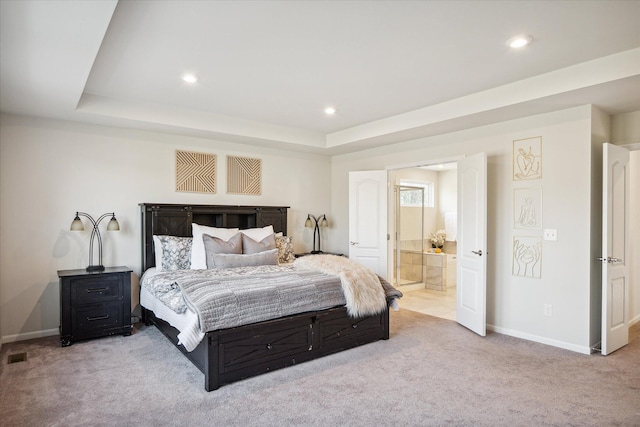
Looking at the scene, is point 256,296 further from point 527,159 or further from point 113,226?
point 527,159

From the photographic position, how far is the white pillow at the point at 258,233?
191 inches

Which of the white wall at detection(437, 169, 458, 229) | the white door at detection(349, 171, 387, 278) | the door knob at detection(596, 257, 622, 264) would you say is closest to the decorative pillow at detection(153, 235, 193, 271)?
the white door at detection(349, 171, 387, 278)

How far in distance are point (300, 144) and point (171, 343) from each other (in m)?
3.17

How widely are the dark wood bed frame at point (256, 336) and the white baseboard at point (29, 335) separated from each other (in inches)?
36.2

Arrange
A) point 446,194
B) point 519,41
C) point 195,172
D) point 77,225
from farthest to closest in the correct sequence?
point 446,194
point 195,172
point 77,225
point 519,41

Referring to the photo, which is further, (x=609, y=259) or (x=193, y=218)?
(x=193, y=218)

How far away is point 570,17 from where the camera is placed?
7.84 feet

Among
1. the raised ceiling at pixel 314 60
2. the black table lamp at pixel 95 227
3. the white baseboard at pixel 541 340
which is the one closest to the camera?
the raised ceiling at pixel 314 60

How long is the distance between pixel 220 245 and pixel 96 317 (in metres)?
1.44

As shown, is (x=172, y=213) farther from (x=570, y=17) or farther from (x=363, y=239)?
(x=570, y=17)

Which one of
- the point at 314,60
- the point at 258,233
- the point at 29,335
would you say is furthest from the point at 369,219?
the point at 29,335

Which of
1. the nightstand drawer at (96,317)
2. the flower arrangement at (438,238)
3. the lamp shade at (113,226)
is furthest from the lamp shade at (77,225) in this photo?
the flower arrangement at (438,238)

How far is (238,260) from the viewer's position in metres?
4.25

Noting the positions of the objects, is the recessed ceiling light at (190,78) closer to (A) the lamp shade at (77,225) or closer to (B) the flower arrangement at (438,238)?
(A) the lamp shade at (77,225)
